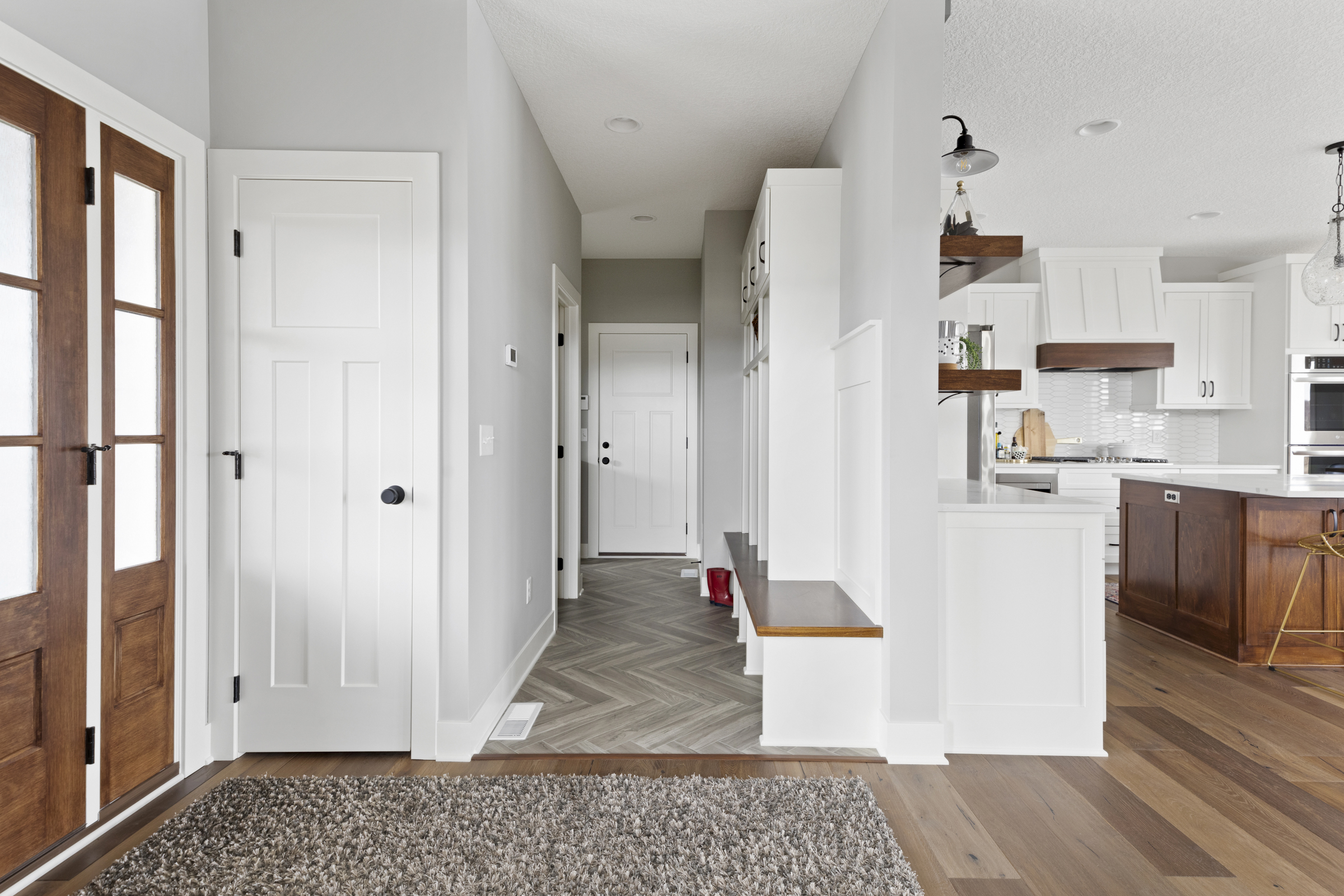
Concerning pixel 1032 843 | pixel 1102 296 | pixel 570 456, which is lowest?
pixel 1032 843

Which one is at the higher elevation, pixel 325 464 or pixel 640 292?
pixel 640 292

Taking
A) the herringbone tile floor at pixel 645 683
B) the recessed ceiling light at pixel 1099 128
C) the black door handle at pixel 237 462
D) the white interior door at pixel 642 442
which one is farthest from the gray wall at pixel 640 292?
the black door handle at pixel 237 462

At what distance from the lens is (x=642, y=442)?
237 inches

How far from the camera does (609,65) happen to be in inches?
108

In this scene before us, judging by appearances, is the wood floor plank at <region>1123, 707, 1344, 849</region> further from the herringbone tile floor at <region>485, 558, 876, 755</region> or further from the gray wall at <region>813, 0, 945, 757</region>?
the herringbone tile floor at <region>485, 558, 876, 755</region>

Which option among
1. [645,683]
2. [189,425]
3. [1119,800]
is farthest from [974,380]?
[189,425]

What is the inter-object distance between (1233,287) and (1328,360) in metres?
0.87

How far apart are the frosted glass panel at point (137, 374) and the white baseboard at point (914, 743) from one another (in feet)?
8.18

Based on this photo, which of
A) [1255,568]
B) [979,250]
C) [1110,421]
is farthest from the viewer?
[1110,421]

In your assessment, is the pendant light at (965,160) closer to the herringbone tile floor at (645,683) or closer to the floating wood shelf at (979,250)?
the floating wood shelf at (979,250)

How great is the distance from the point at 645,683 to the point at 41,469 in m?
2.18

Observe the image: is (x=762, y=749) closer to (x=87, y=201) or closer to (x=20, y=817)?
(x=20, y=817)

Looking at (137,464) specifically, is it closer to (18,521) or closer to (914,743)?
(18,521)

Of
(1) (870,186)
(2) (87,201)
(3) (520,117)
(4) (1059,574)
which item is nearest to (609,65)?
(3) (520,117)
